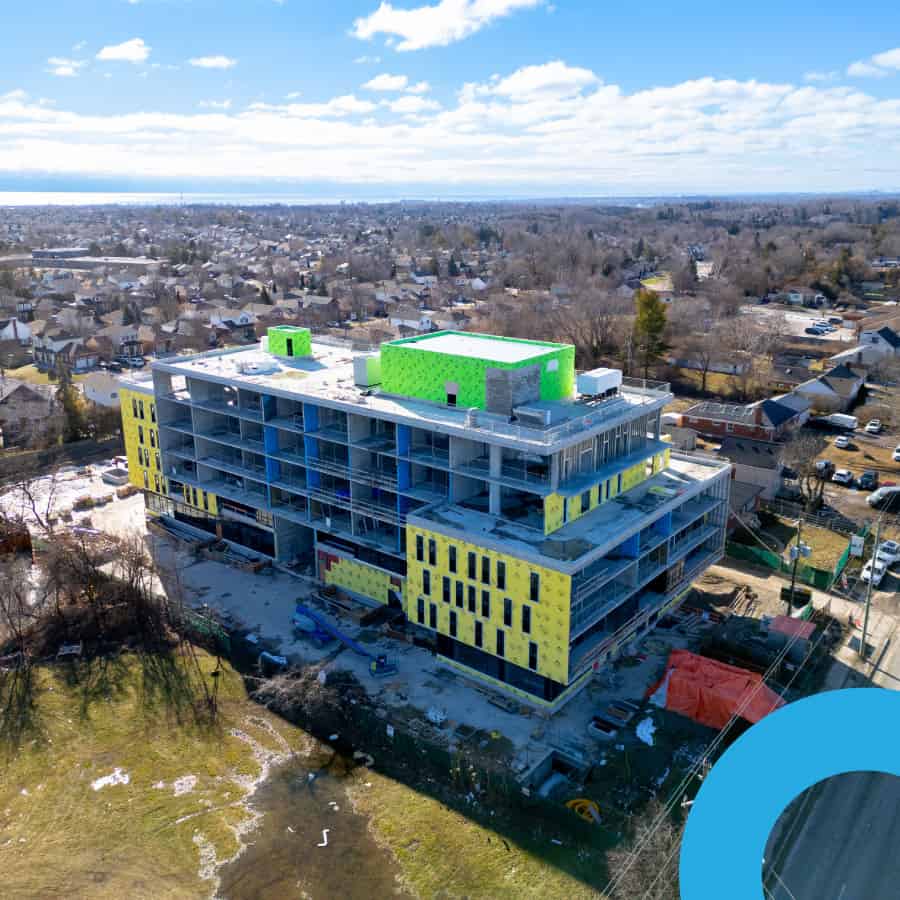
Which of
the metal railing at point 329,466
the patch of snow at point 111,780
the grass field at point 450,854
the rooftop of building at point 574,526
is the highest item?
the metal railing at point 329,466

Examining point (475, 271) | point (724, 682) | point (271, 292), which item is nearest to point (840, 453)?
point (724, 682)

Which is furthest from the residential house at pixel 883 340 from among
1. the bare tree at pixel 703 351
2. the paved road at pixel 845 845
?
the paved road at pixel 845 845

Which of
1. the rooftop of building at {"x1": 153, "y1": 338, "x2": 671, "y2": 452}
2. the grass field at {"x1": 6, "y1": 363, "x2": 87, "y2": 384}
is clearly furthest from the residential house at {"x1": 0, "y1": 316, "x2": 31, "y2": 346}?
the rooftop of building at {"x1": 153, "y1": 338, "x2": 671, "y2": 452}

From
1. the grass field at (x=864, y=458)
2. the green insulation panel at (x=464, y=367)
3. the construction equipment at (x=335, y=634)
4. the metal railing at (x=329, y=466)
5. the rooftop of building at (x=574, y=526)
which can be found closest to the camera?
the rooftop of building at (x=574, y=526)

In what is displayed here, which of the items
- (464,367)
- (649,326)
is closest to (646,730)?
(464,367)

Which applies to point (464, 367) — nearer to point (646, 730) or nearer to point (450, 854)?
point (646, 730)
